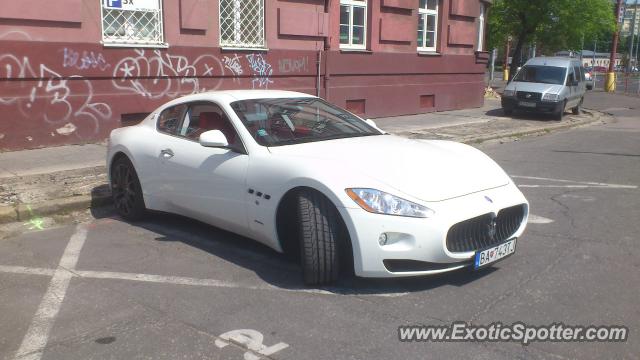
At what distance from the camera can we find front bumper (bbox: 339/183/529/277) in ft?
A: 13.3

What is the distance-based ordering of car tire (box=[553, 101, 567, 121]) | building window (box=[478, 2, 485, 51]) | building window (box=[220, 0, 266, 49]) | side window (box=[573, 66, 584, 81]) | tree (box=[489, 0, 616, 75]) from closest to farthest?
building window (box=[220, 0, 266, 49])
car tire (box=[553, 101, 567, 121])
side window (box=[573, 66, 584, 81])
building window (box=[478, 2, 485, 51])
tree (box=[489, 0, 616, 75])

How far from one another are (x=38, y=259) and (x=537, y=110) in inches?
591

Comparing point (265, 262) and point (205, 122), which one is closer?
point (265, 262)

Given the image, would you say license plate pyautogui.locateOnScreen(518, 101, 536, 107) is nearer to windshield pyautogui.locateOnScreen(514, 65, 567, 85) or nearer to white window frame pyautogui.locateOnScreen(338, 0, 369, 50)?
windshield pyautogui.locateOnScreen(514, 65, 567, 85)

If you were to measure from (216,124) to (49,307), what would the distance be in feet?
6.87

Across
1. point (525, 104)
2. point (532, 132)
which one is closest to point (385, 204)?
point (532, 132)

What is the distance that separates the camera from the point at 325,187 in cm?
427

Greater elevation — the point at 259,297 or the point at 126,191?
the point at 126,191

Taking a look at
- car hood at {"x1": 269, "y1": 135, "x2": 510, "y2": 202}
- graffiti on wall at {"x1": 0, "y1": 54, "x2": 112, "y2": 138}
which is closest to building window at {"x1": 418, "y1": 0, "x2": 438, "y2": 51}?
graffiti on wall at {"x1": 0, "y1": 54, "x2": 112, "y2": 138}

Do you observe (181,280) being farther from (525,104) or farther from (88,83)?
(525,104)

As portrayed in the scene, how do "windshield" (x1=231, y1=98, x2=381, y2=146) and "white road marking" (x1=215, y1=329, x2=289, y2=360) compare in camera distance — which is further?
"windshield" (x1=231, y1=98, x2=381, y2=146)

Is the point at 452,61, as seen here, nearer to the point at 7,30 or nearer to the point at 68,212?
the point at 7,30

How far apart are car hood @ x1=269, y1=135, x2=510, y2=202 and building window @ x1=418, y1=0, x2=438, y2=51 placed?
1265 cm

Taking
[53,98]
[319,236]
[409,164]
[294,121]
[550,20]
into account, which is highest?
[550,20]
